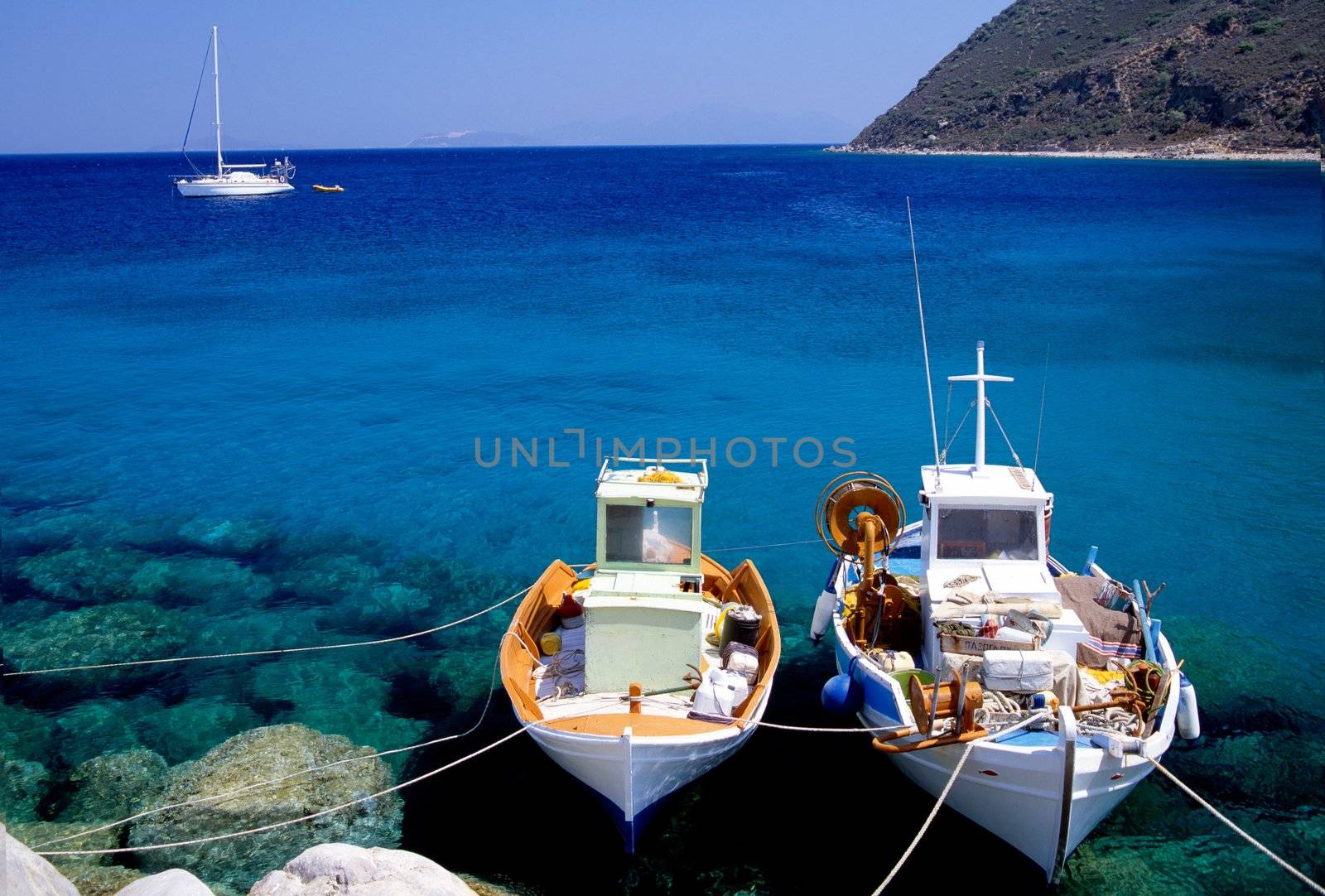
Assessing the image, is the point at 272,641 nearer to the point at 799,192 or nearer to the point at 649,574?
the point at 649,574

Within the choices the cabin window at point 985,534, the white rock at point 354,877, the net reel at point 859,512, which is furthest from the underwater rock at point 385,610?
the cabin window at point 985,534

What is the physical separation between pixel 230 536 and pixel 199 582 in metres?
1.89

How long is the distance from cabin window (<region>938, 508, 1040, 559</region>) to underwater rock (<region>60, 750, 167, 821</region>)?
9.94m

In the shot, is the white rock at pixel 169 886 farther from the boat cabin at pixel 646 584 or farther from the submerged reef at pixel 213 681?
the boat cabin at pixel 646 584

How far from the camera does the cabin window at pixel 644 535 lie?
12.2 m

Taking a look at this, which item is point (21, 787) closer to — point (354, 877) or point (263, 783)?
point (263, 783)

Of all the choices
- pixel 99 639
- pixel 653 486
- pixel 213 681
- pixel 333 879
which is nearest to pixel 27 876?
pixel 333 879

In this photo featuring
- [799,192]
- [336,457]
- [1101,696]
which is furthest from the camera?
[799,192]

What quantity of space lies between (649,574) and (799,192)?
269 ft

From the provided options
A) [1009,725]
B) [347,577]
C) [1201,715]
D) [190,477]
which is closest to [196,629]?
[347,577]

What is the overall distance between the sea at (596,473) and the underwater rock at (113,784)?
21cm

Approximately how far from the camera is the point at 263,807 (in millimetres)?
10875

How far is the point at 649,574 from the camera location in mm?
12055

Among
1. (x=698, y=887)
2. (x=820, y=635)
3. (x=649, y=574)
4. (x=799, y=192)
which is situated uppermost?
(x=799, y=192)
